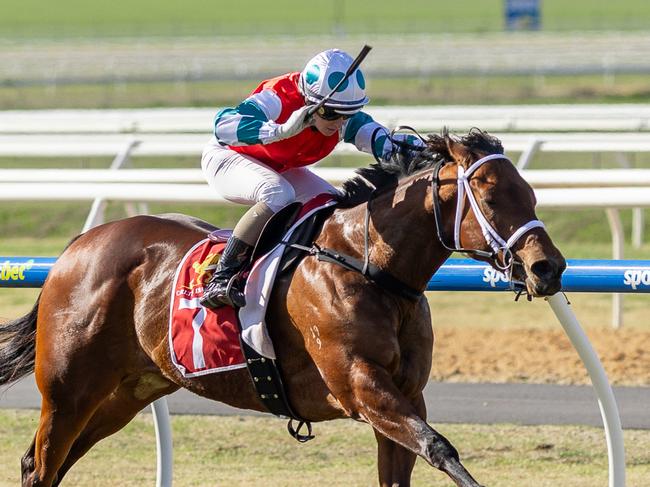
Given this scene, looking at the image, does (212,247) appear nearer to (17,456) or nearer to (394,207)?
(394,207)

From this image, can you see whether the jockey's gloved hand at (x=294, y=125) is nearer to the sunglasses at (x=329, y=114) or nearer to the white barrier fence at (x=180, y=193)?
the sunglasses at (x=329, y=114)

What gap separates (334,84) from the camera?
4141 millimetres

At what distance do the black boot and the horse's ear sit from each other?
2.54ft

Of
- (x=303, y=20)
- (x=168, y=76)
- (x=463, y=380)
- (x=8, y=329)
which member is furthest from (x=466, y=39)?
(x=8, y=329)

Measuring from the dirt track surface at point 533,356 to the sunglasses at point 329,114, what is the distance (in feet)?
11.4

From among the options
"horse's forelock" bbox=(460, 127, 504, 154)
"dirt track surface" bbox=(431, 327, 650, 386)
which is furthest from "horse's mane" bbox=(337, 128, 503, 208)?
"dirt track surface" bbox=(431, 327, 650, 386)

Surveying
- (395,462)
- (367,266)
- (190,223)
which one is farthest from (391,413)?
(190,223)

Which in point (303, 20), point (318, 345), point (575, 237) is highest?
point (318, 345)

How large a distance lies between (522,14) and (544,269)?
43.5 metres

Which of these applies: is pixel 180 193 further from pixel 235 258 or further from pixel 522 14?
pixel 522 14

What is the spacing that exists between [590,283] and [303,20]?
5955 cm

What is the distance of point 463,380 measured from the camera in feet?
24.3

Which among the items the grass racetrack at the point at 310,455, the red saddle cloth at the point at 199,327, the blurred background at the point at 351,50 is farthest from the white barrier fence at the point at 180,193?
the blurred background at the point at 351,50

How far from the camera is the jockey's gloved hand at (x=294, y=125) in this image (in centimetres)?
405
